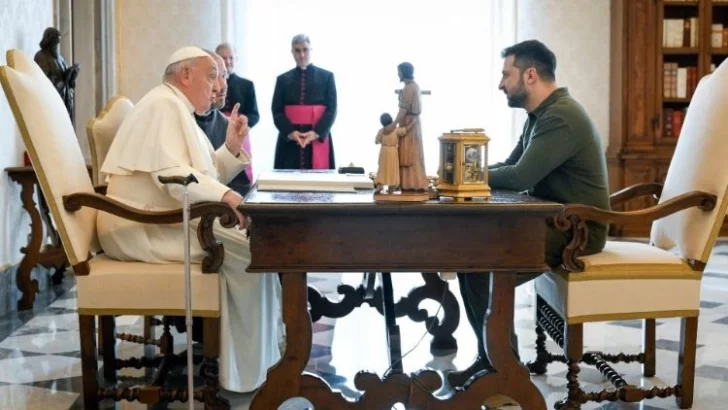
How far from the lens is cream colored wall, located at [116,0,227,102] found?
27.2 ft

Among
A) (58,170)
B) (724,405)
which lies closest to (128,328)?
(58,170)

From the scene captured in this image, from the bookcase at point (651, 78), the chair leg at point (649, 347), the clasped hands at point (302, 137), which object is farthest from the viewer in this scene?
the bookcase at point (651, 78)

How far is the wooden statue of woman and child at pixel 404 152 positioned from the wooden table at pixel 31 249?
3.10 m

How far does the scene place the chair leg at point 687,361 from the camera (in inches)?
130

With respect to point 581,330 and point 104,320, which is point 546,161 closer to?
point 581,330

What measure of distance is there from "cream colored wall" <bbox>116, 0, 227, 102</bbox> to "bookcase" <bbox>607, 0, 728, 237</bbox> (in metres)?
3.54

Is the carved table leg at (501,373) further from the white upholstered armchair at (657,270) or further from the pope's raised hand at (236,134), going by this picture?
the pope's raised hand at (236,134)

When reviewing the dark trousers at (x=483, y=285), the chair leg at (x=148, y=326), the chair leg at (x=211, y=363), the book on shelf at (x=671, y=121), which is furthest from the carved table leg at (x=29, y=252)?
the book on shelf at (x=671, y=121)

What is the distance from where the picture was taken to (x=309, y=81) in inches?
274

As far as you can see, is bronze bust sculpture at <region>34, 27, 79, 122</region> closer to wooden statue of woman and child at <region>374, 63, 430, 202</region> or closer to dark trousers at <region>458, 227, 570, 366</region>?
dark trousers at <region>458, 227, 570, 366</region>

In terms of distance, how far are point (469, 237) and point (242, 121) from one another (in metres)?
1.51

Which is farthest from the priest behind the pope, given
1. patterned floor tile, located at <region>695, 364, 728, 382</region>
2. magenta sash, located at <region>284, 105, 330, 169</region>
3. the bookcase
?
the bookcase

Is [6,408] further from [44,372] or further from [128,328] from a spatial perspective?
[128,328]

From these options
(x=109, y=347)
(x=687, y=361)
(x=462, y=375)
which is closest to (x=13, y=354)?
(x=109, y=347)
